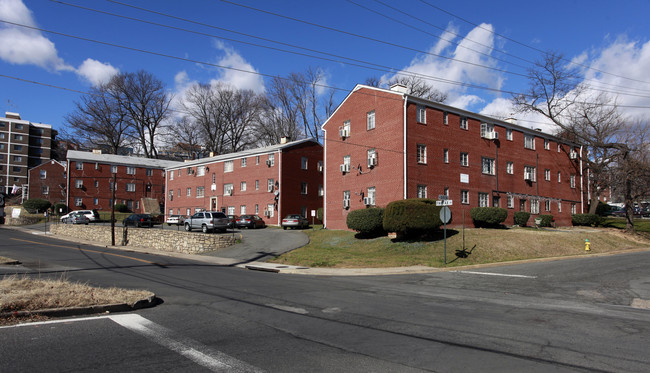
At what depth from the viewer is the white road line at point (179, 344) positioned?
5281mm

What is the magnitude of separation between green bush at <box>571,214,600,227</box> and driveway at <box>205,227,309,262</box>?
28.3 metres

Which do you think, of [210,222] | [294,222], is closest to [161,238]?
[210,222]

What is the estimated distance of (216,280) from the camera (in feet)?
47.5

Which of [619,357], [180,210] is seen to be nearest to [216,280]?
[619,357]

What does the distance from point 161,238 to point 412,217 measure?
18.7 metres

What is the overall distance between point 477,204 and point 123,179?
57.5 meters

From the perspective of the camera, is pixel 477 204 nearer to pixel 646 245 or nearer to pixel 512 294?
pixel 646 245

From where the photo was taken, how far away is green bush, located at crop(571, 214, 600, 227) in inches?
1657

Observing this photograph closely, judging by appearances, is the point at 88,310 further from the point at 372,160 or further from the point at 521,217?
the point at 521,217

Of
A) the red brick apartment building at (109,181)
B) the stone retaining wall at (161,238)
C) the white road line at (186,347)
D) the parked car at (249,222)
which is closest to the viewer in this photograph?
the white road line at (186,347)

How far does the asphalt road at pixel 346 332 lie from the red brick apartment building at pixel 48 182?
70.5 m

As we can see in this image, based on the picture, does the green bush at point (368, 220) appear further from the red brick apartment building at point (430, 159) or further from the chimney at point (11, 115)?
the chimney at point (11, 115)

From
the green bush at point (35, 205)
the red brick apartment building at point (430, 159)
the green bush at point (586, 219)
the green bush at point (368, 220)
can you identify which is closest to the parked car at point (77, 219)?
the green bush at point (35, 205)

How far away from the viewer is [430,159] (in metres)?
31.8
